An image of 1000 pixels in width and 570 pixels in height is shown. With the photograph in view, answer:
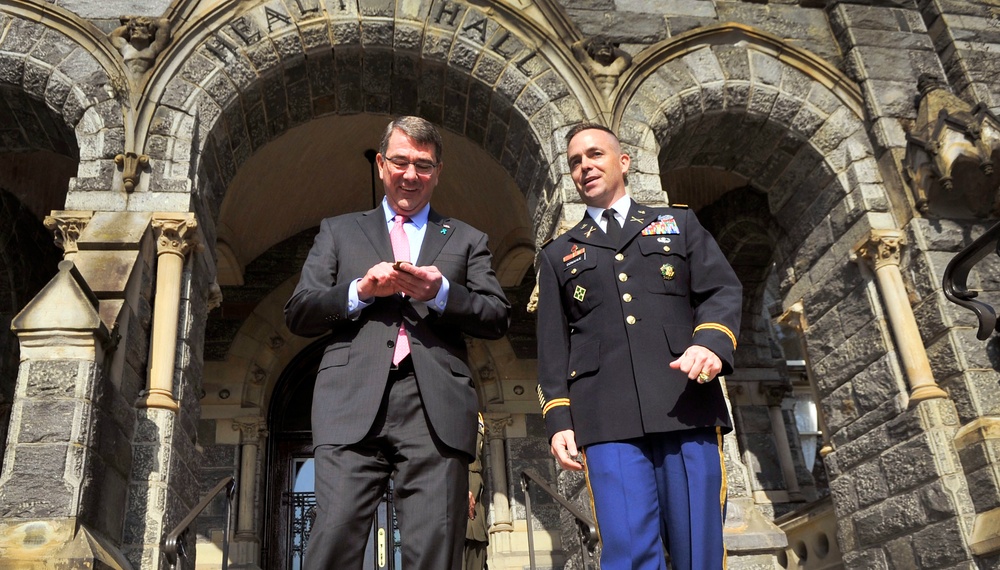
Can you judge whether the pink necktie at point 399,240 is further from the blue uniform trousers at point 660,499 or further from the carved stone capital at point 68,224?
the carved stone capital at point 68,224

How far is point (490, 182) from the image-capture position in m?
8.25

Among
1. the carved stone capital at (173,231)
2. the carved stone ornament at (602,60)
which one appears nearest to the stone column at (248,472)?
the carved stone capital at (173,231)

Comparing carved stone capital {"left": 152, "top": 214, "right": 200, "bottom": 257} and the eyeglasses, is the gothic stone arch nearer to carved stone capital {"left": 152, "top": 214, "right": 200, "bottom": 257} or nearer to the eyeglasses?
carved stone capital {"left": 152, "top": 214, "right": 200, "bottom": 257}

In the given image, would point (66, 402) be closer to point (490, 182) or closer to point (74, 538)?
point (74, 538)

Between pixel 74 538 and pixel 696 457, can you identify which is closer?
pixel 696 457

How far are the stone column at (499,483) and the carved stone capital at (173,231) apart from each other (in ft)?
14.7

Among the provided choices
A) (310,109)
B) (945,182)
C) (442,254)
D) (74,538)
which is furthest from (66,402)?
(945,182)

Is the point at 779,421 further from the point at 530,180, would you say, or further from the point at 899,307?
the point at 530,180

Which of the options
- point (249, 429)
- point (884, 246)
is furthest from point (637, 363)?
point (249, 429)

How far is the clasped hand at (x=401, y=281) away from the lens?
2062 millimetres

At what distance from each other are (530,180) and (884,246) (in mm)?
2572

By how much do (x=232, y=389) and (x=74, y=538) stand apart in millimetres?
4854

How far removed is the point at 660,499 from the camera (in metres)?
2.16

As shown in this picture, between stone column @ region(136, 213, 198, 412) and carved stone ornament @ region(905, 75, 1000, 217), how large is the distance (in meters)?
4.97
